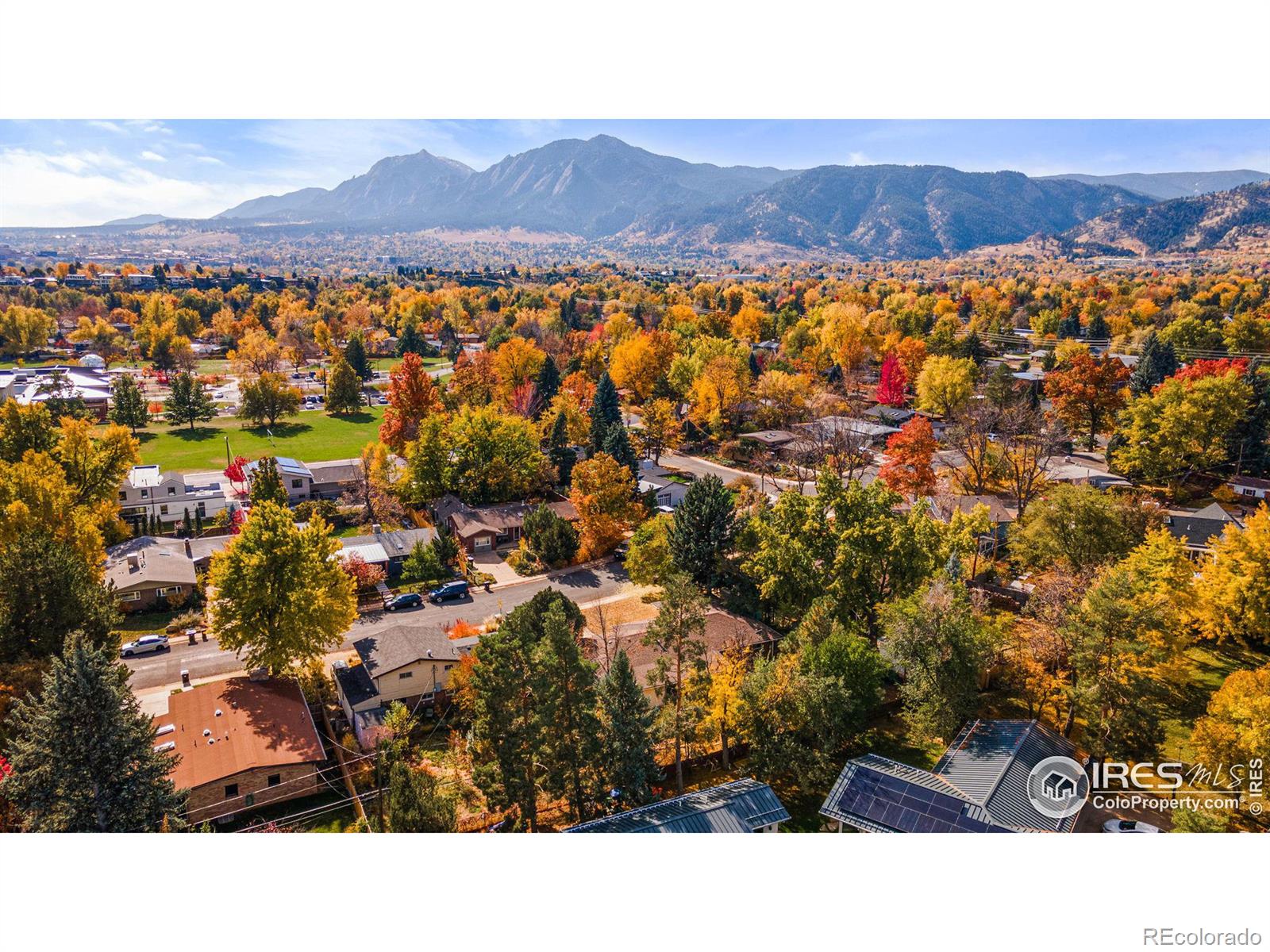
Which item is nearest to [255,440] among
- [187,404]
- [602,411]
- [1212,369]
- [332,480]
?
[187,404]

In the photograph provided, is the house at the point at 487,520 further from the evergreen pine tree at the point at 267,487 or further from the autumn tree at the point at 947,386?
the autumn tree at the point at 947,386

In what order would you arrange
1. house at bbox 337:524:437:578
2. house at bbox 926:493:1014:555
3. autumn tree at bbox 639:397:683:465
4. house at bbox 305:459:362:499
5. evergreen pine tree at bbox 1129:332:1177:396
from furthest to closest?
autumn tree at bbox 639:397:683:465, evergreen pine tree at bbox 1129:332:1177:396, house at bbox 305:459:362:499, house at bbox 337:524:437:578, house at bbox 926:493:1014:555

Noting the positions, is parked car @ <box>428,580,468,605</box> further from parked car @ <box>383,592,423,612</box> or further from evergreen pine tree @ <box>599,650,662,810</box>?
evergreen pine tree @ <box>599,650,662,810</box>

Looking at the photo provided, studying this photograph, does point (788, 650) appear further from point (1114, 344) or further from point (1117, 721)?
point (1114, 344)

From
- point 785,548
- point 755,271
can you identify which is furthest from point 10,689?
point 755,271

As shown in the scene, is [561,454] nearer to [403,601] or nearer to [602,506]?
[602,506]

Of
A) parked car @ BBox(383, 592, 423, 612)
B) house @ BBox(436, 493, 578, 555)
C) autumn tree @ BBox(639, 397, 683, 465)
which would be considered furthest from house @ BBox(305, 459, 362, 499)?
autumn tree @ BBox(639, 397, 683, 465)
